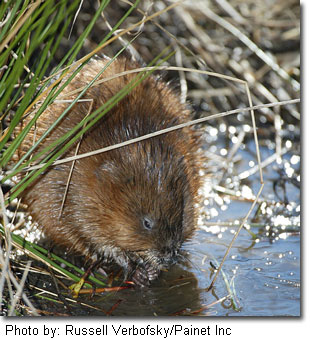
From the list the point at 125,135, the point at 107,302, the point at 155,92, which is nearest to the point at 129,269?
the point at 107,302

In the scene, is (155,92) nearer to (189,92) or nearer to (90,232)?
(90,232)

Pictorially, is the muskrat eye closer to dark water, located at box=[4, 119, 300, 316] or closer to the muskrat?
the muskrat

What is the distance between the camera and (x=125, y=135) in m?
3.01

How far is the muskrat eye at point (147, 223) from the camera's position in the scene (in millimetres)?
2857

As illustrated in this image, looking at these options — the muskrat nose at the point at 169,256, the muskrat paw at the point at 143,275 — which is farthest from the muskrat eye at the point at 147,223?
the muskrat paw at the point at 143,275

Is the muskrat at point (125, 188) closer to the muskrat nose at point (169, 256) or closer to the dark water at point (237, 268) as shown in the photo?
the muskrat nose at point (169, 256)

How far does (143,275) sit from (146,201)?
0.51 metres

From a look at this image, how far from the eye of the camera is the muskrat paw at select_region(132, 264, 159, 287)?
10.5 feet

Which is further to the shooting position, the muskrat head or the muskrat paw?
the muskrat paw

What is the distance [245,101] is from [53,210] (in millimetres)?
2576

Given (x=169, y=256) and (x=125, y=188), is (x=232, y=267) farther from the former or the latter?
(x=125, y=188)

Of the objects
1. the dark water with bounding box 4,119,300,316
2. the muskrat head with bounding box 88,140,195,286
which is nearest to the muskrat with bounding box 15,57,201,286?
the muskrat head with bounding box 88,140,195,286
